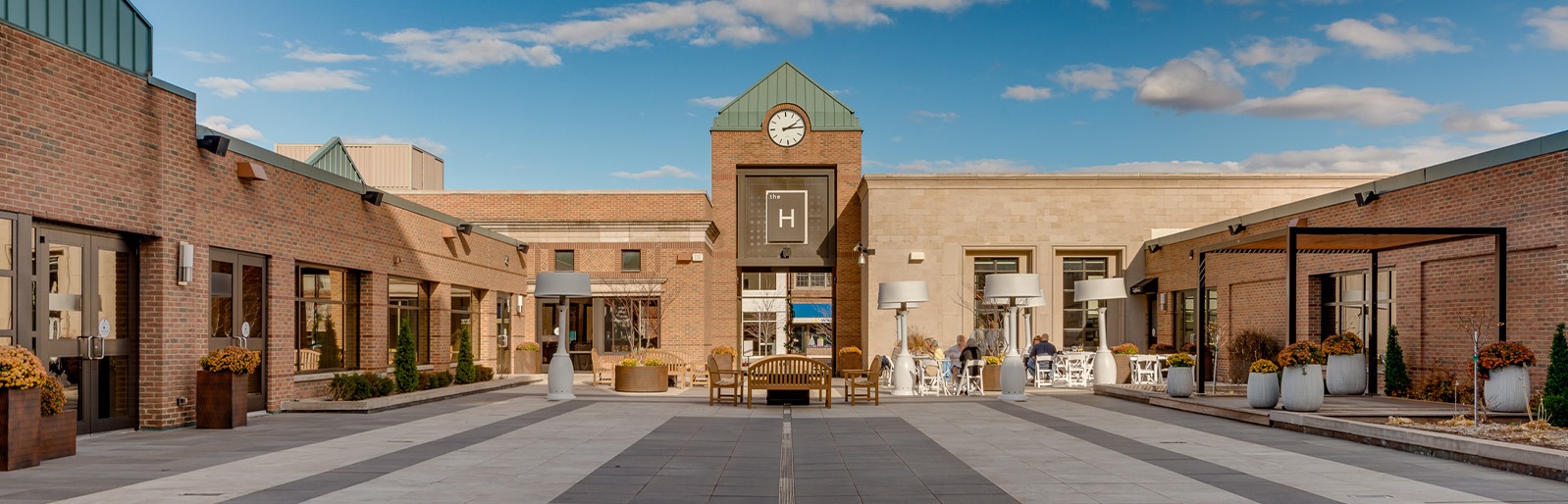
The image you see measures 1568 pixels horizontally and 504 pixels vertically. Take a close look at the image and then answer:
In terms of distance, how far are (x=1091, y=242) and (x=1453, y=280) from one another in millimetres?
15623

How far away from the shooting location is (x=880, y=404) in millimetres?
18797

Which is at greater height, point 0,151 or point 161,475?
point 0,151

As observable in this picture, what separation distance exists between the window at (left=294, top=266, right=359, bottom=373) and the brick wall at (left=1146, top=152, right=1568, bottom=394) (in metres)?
14.3

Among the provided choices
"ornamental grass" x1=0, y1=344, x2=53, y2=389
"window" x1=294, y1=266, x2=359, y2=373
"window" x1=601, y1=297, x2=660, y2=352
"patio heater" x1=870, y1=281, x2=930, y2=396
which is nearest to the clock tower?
"window" x1=601, y1=297, x2=660, y2=352

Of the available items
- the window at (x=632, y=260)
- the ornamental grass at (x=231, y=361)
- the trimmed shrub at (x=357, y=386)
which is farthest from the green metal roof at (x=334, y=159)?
the ornamental grass at (x=231, y=361)

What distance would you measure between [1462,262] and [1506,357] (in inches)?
171

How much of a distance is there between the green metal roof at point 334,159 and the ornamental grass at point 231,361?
1359 cm

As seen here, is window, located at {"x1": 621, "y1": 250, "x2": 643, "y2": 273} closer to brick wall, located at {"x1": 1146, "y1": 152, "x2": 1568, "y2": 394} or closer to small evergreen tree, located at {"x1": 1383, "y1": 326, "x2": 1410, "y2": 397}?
brick wall, located at {"x1": 1146, "y1": 152, "x2": 1568, "y2": 394}

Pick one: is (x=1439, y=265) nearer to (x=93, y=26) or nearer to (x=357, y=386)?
(x=357, y=386)

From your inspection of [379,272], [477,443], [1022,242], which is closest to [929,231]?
[1022,242]

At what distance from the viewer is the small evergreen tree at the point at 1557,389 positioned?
11.9 meters

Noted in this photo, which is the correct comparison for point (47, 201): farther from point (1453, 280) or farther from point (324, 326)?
point (1453, 280)

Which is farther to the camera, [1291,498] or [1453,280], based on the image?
[1453,280]

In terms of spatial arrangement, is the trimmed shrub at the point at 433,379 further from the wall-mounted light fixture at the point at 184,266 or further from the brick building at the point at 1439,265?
the brick building at the point at 1439,265
